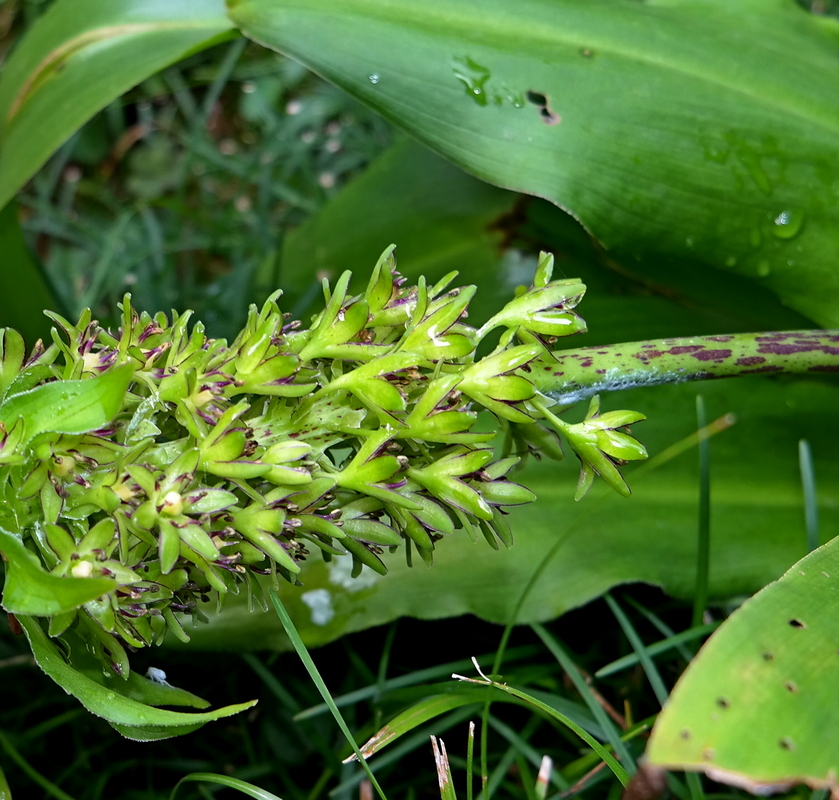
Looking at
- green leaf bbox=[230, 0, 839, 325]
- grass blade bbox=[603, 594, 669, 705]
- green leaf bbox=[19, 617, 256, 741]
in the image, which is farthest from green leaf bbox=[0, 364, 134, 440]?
grass blade bbox=[603, 594, 669, 705]

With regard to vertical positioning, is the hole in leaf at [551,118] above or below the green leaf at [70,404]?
above

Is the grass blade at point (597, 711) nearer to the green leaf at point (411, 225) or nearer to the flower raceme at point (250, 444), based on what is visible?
the flower raceme at point (250, 444)

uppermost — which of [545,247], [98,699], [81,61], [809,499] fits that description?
[81,61]

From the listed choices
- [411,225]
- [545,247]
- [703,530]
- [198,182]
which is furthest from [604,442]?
[198,182]

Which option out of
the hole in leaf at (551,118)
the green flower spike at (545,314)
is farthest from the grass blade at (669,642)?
the hole in leaf at (551,118)

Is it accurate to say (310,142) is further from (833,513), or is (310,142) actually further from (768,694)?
(768,694)

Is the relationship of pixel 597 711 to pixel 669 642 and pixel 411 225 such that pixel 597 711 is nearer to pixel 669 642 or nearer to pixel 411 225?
pixel 669 642

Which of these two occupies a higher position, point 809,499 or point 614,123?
point 614,123
